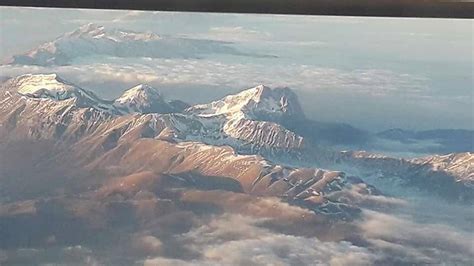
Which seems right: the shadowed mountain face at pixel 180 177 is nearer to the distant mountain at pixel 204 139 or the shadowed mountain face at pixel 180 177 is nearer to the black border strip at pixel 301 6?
the distant mountain at pixel 204 139

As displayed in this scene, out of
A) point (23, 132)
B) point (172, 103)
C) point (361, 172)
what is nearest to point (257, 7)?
point (172, 103)

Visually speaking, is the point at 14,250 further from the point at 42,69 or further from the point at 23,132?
the point at 42,69

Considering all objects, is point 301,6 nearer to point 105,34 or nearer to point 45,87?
point 105,34

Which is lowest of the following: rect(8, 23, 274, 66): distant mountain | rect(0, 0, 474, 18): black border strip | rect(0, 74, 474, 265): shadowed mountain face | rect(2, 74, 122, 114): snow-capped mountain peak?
Answer: rect(0, 74, 474, 265): shadowed mountain face

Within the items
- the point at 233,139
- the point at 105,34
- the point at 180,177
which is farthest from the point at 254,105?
the point at 105,34

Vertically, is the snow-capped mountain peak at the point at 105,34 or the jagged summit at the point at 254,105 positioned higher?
the snow-capped mountain peak at the point at 105,34

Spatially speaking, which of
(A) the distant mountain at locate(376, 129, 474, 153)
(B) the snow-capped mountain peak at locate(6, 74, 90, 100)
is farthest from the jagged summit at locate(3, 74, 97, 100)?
(A) the distant mountain at locate(376, 129, 474, 153)

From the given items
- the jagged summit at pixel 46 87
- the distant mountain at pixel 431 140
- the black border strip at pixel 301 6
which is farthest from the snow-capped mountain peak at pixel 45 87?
the distant mountain at pixel 431 140

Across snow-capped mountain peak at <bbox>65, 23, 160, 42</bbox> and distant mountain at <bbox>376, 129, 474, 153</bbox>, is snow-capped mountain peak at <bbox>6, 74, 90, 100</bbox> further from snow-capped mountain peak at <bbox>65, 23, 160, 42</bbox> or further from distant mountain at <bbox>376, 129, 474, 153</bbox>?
distant mountain at <bbox>376, 129, 474, 153</bbox>
